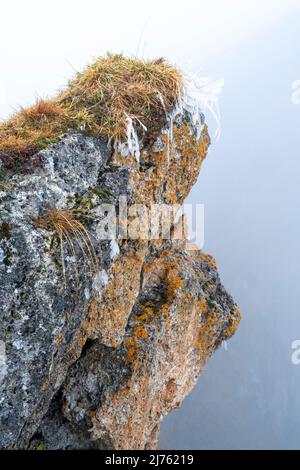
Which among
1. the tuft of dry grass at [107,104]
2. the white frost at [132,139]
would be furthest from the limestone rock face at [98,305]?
the tuft of dry grass at [107,104]

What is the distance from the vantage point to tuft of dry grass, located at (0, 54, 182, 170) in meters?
6.14

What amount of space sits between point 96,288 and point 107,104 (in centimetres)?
329

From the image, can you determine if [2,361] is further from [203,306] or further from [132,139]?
[203,306]

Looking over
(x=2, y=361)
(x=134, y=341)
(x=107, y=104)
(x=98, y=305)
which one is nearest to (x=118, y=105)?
(x=107, y=104)

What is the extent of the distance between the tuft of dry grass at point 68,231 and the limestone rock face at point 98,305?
0.03 metres

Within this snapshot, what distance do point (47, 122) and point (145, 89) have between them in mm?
1924

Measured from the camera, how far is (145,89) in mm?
6875

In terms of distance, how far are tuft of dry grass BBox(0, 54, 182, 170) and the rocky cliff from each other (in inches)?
1.9

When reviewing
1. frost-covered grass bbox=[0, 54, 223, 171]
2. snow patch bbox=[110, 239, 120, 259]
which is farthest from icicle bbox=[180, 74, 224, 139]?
snow patch bbox=[110, 239, 120, 259]

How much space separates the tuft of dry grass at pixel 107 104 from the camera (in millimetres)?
6137

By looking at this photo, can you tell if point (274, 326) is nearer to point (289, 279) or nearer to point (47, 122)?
point (289, 279)

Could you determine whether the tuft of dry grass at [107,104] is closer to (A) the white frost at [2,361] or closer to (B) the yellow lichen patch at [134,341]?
(A) the white frost at [2,361]

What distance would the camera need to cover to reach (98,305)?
244 inches
